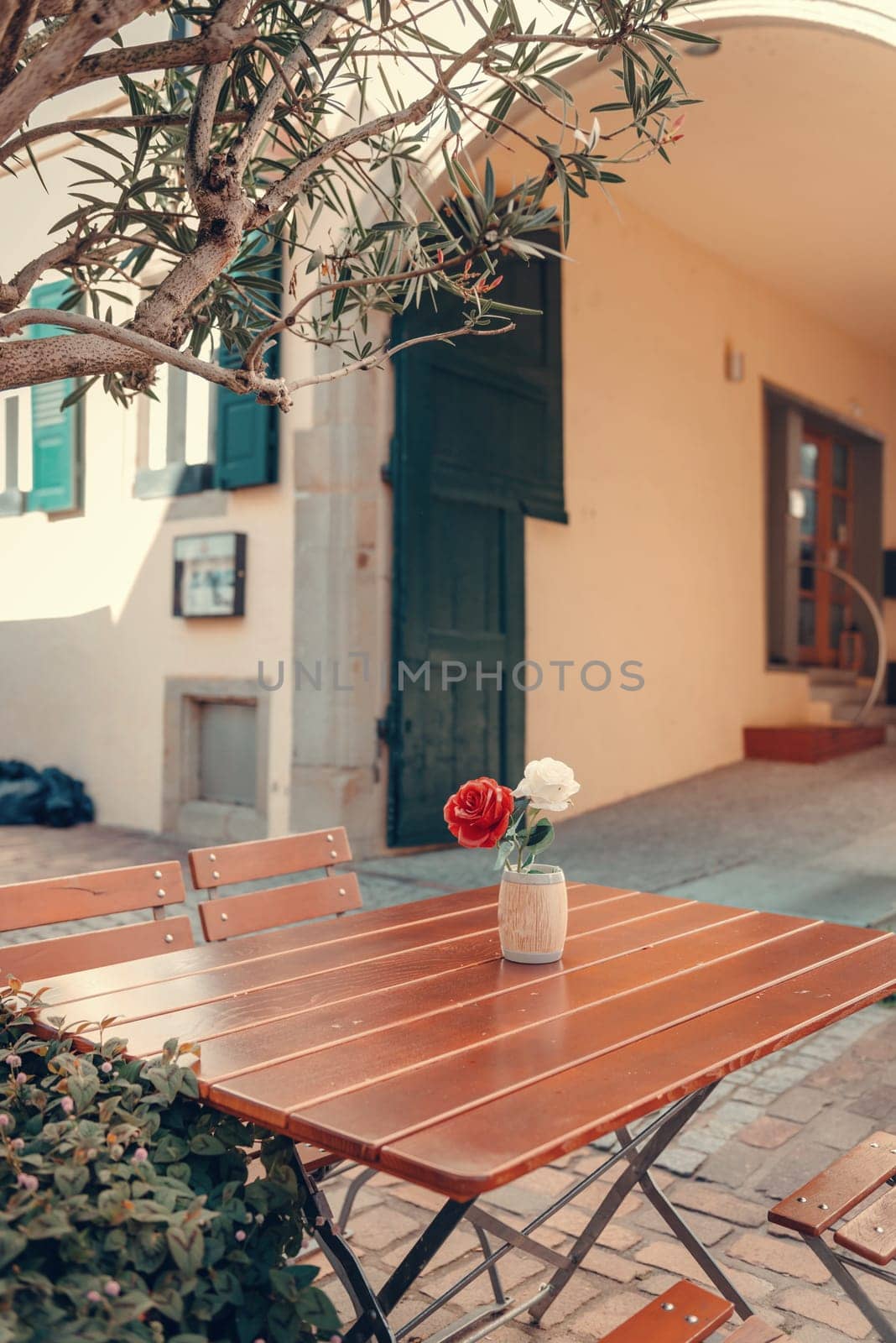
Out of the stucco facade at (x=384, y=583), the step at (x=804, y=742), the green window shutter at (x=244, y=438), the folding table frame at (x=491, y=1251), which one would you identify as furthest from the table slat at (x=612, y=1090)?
the step at (x=804, y=742)

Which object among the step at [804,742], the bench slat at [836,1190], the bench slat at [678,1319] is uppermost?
the step at [804,742]

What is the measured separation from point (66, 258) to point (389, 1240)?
1946 millimetres

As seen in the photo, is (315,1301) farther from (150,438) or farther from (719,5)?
(150,438)

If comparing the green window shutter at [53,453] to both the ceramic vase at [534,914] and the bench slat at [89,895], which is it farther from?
the ceramic vase at [534,914]

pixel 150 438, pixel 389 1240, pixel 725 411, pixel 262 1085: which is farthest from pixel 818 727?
pixel 262 1085

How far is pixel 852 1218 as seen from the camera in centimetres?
163

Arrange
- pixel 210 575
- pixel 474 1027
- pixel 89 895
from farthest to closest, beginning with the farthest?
pixel 210 575
pixel 89 895
pixel 474 1027

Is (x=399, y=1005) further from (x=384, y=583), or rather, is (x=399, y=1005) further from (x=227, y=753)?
(x=227, y=753)

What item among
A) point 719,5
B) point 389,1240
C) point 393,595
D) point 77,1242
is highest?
point 719,5

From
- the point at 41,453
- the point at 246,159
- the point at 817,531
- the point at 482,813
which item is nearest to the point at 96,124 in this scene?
the point at 246,159

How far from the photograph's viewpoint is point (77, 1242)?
3.98 feet

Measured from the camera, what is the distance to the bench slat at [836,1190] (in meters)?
1.61

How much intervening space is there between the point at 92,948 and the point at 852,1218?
1.30 meters

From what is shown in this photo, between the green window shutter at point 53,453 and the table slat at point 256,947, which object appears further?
the green window shutter at point 53,453
